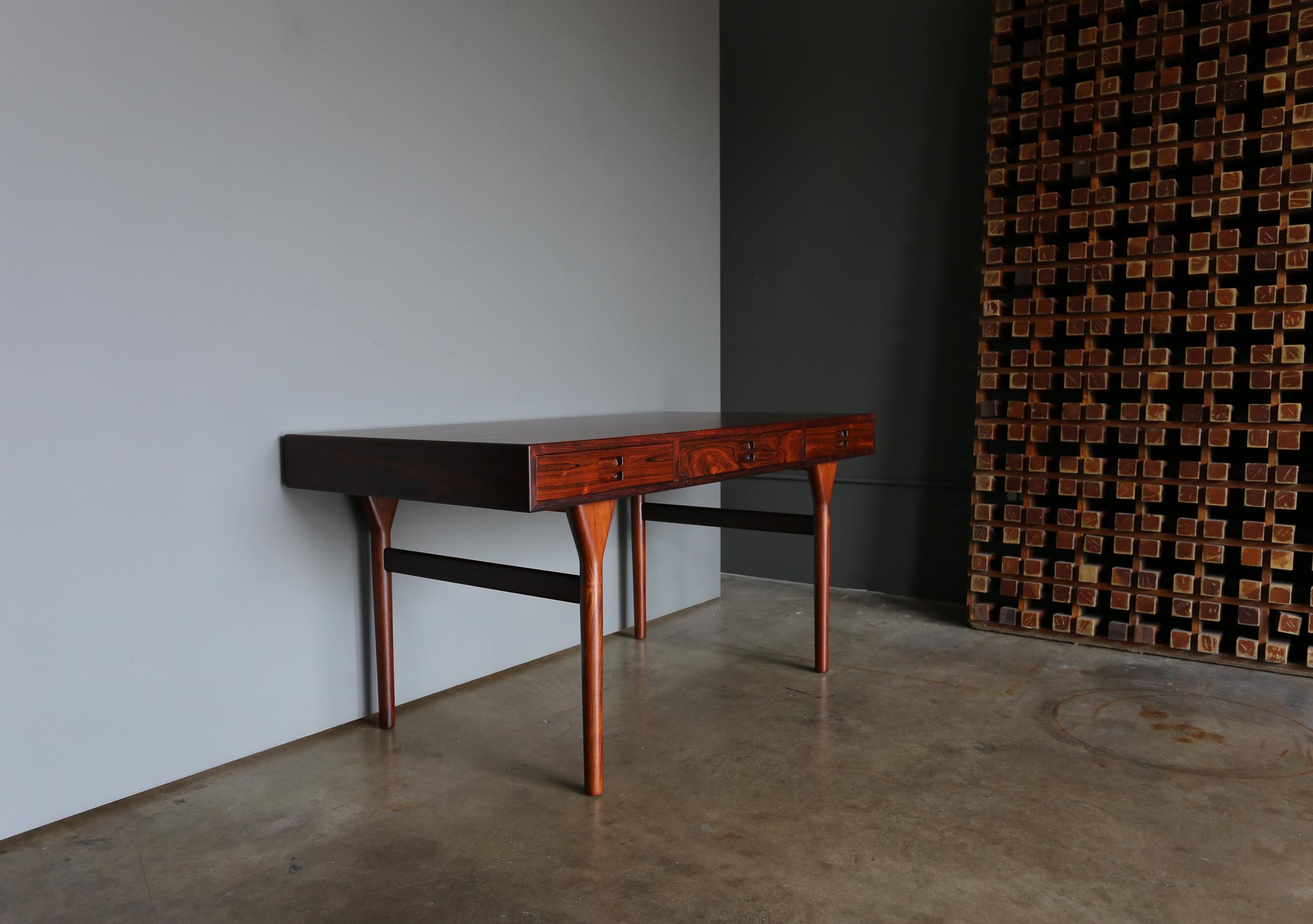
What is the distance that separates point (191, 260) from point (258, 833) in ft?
4.49

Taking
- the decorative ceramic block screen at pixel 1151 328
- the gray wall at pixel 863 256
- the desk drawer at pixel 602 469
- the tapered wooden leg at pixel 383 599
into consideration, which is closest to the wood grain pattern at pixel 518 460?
the desk drawer at pixel 602 469

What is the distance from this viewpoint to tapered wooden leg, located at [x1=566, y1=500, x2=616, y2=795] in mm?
2260

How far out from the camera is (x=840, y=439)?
3293 millimetres

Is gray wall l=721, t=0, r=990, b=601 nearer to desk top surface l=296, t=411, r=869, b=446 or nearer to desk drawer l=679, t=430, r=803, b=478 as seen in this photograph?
desk top surface l=296, t=411, r=869, b=446

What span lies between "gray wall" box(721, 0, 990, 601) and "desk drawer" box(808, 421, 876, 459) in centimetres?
106

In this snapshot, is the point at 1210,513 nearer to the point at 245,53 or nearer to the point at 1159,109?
the point at 1159,109

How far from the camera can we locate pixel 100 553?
7.29 ft

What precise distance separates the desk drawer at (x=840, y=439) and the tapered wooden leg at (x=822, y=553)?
66 millimetres

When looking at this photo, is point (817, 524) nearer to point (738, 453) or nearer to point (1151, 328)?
point (738, 453)

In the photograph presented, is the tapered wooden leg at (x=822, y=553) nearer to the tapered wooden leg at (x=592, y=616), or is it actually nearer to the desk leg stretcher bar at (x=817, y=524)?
the desk leg stretcher bar at (x=817, y=524)

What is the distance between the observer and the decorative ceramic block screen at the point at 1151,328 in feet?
10.8

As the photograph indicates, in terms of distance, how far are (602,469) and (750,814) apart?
2.85 feet

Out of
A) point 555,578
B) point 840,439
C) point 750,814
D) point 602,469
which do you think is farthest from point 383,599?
point 840,439

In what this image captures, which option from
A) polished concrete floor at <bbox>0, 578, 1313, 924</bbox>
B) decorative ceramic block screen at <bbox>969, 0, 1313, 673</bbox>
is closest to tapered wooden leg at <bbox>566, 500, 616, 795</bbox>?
polished concrete floor at <bbox>0, 578, 1313, 924</bbox>
